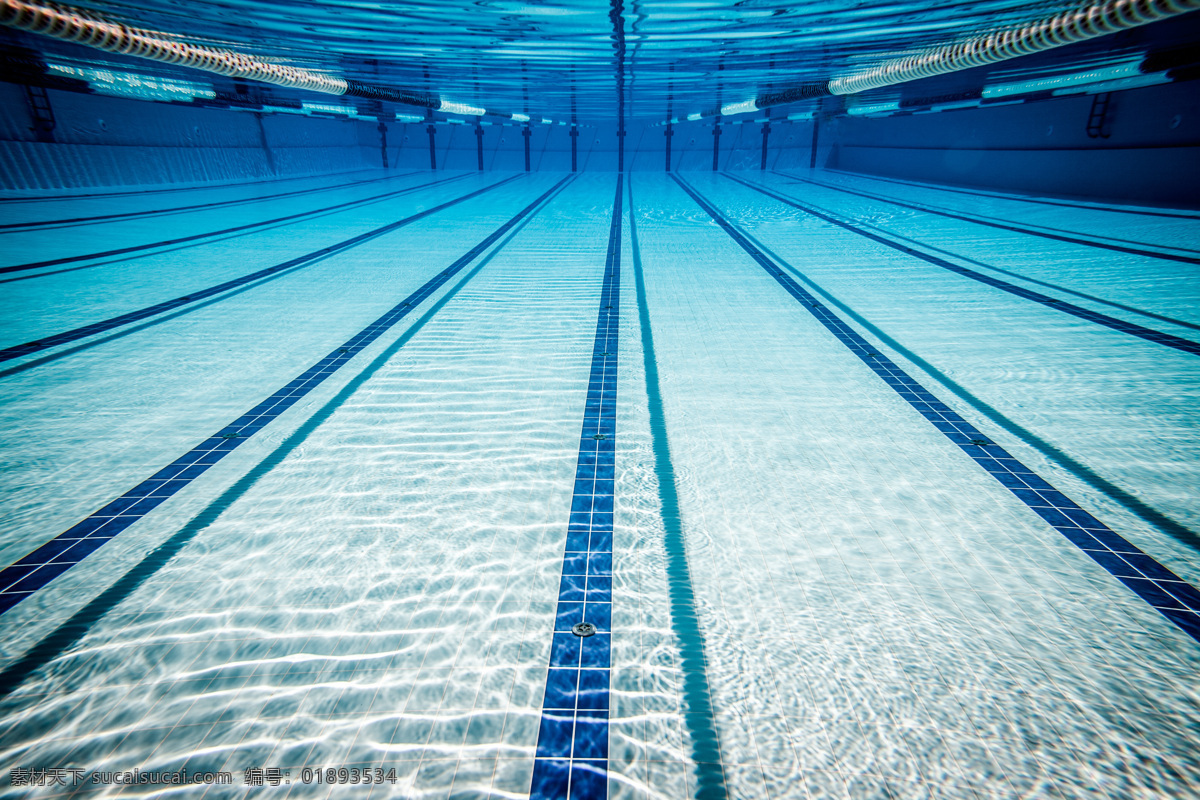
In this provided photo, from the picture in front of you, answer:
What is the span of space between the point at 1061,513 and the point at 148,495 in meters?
3.77

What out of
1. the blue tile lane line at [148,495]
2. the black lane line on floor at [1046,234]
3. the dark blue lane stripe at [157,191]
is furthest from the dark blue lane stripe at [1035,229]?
the dark blue lane stripe at [157,191]

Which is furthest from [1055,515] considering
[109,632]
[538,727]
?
[109,632]

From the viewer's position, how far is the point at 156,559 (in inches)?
79.0

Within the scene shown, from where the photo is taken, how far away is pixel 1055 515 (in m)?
2.21

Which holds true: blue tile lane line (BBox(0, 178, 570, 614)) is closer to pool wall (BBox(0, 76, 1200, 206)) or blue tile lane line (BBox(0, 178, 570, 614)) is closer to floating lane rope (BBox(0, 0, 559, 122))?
floating lane rope (BBox(0, 0, 559, 122))

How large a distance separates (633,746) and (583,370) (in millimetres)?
2464

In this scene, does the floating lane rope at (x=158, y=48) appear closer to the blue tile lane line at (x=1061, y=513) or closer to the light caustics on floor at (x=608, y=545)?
the light caustics on floor at (x=608, y=545)

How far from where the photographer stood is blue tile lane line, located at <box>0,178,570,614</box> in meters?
1.92

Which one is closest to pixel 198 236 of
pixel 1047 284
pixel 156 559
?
pixel 156 559

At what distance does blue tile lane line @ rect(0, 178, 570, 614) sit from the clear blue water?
0.02 meters

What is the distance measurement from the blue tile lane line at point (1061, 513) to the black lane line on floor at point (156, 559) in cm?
327

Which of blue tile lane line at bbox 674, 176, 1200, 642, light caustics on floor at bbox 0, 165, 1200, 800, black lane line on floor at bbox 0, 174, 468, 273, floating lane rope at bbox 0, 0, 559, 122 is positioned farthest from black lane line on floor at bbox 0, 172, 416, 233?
blue tile lane line at bbox 674, 176, 1200, 642

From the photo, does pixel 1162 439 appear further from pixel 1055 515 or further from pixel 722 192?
pixel 722 192

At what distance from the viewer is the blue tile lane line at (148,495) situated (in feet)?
6.31
